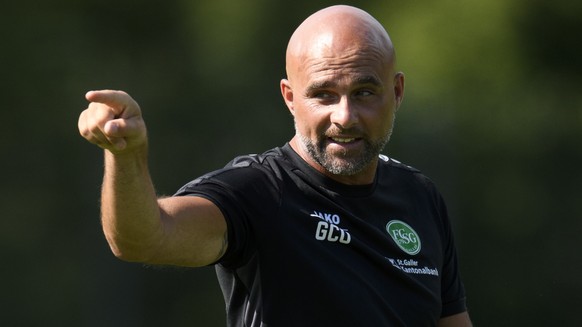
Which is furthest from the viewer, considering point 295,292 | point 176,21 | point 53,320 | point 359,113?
point 176,21

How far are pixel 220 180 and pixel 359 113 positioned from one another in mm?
451

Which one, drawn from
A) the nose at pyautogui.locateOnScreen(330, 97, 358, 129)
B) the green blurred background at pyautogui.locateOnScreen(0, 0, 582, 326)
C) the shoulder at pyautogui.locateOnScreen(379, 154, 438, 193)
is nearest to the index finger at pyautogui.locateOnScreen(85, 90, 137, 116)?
the nose at pyautogui.locateOnScreen(330, 97, 358, 129)

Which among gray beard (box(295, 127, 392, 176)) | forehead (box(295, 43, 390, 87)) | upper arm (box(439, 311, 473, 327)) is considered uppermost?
forehead (box(295, 43, 390, 87))

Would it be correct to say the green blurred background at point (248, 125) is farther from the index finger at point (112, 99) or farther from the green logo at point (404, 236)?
the index finger at point (112, 99)

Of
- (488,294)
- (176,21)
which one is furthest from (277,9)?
(488,294)

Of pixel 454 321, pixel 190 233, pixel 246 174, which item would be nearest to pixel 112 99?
pixel 190 233

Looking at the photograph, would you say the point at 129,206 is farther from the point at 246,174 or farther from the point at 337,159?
the point at 337,159

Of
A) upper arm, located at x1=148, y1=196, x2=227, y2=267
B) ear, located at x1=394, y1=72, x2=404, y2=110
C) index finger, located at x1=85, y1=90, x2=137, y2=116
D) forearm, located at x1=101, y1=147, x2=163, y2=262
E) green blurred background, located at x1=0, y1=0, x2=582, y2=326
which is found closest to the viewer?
index finger, located at x1=85, y1=90, x2=137, y2=116

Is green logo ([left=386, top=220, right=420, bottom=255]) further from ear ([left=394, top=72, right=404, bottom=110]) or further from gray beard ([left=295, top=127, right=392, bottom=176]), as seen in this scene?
ear ([left=394, top=72, right=404, bottom=110])

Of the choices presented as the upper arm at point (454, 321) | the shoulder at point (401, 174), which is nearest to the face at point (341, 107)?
the shoulder at point (401, 174)

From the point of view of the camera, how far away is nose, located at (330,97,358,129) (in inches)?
110

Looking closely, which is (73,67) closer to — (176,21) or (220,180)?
(176,21)

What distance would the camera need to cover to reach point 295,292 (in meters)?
2.64

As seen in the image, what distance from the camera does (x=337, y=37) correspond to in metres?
2.88
